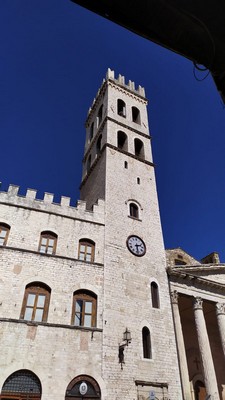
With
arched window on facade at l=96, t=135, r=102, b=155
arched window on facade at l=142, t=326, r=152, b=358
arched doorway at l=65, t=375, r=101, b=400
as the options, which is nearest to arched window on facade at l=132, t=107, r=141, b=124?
arched window on facade at l=96, t=135, r=102, b=155

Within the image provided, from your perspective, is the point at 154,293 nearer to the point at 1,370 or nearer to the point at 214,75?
the point at 1,370

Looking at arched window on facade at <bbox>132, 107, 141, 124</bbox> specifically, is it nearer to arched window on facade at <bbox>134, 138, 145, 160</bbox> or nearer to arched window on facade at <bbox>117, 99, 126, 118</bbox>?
arched window on facade at <bbox>117, 99, 126, 118</bbox>

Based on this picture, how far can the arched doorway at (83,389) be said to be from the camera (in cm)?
1354

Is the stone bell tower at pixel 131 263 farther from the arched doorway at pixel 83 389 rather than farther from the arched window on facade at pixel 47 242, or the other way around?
the arched window on facade at pixel 47 242

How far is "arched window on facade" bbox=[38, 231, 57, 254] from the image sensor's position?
17.0m

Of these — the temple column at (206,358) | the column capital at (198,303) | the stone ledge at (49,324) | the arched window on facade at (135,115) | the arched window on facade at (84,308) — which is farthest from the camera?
the arched window on facade at (135,115)

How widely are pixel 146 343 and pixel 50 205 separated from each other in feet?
32.9

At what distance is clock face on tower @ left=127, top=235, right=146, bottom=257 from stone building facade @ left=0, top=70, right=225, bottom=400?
0.08 m

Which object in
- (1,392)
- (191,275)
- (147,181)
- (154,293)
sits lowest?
(1,392)

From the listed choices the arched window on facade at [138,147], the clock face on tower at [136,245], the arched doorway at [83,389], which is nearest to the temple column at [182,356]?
the clock face on tower at [136,245]

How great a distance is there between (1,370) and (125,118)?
23106 millimetres

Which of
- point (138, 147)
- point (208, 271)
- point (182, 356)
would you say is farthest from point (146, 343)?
point (138, 147)

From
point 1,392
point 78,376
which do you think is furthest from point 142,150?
point 1,392

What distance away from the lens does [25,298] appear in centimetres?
1498
